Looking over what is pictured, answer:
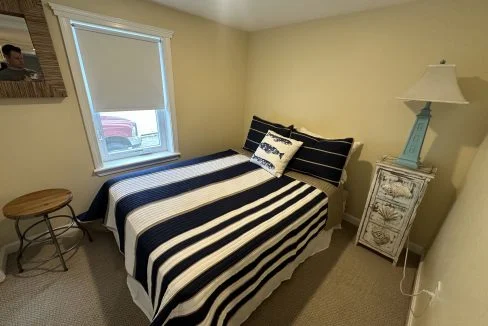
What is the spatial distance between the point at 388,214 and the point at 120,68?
2.68 meters

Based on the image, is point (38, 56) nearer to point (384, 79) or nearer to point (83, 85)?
point (83, 85)

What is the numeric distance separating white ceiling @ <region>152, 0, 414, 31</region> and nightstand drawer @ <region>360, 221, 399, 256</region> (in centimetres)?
186

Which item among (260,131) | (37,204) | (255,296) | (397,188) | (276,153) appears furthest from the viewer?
(260,131)

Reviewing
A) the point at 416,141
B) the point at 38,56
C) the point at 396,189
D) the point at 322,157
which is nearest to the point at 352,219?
the point at 396,189

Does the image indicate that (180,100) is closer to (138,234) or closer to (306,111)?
(306,111)

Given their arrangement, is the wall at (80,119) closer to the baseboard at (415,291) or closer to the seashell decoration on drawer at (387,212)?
the seashell decoration on drawer at (387,212)

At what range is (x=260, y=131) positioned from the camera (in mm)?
2441

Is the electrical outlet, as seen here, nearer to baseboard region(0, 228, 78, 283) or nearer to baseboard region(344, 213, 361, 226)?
baseboard region(344, 213, 361, 226)

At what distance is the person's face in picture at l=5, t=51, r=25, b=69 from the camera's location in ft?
4.58

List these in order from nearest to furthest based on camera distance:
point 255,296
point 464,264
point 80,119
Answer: point 464,264, point 255,296, point 80,119

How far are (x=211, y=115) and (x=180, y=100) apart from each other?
470 mm

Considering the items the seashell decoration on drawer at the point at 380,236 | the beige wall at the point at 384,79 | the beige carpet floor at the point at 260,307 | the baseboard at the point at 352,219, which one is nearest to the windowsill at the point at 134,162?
the beige carpet floor at the point at 260,307

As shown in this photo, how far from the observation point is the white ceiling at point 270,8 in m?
1.72

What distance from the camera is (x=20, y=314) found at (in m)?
1.28
